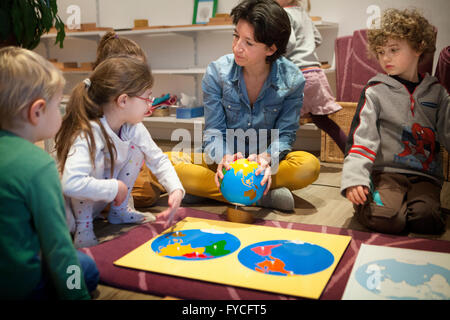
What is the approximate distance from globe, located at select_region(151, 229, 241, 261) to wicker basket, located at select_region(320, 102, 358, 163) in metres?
1.45

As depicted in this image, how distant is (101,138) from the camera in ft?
4.69

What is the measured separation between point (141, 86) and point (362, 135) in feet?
2.70

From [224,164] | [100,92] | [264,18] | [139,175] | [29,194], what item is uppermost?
[264,18]

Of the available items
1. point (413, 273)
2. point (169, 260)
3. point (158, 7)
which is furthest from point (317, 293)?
point (158, 7)

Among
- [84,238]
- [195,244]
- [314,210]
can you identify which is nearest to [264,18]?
[314,210]

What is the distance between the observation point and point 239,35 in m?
1.73

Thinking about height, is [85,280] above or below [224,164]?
below

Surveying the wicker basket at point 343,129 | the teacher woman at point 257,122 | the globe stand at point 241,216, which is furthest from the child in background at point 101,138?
the wicker basket at point 343,129

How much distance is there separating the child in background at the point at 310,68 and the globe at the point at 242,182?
3.29ft

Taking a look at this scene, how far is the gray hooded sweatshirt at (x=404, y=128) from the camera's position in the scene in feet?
5.27

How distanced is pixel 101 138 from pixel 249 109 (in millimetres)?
682

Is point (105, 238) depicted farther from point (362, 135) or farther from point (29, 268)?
point (362, 135)

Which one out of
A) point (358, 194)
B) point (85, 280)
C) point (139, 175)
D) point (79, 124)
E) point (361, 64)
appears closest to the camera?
point (85, 280)

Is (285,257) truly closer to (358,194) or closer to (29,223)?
(358,194)
